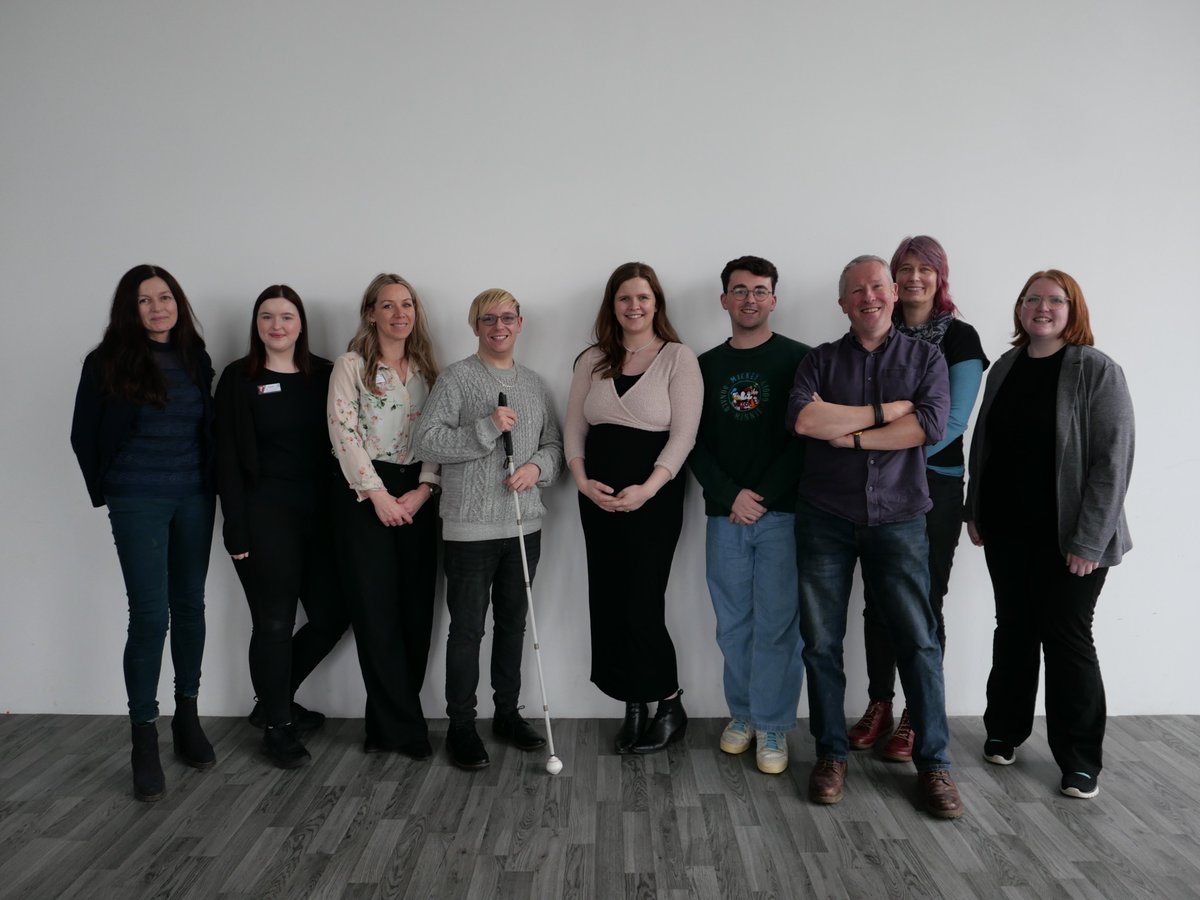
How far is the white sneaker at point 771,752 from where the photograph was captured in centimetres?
270

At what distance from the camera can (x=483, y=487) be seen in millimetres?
2754

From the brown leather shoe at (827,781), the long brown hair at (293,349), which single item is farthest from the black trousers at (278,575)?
the brown leather shoe at (827,781)

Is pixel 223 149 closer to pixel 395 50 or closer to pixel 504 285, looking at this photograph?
pixel 395 50

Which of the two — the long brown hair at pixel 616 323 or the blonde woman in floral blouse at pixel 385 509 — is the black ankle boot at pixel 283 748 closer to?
the blonde woman in floral blouse at pixel 385 509

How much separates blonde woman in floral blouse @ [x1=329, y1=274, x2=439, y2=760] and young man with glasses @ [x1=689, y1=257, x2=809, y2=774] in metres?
1.06

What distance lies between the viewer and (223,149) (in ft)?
10.1

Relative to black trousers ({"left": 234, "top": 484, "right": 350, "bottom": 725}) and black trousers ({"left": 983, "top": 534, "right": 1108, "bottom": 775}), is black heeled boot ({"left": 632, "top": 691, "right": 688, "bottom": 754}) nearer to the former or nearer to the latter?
black trousers ({"left": 983, "top": 534, "right": 1108, "bottom": 775})

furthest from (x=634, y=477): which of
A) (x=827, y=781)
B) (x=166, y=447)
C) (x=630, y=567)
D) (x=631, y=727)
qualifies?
(x=166, y=447)

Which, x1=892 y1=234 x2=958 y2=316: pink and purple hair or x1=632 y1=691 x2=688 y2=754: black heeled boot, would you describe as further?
x1=632 y1=691 x2=688 y2=754: black heeled boot

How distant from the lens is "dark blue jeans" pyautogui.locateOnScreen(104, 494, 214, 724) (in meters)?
2.65

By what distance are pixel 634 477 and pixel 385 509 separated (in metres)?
0.89

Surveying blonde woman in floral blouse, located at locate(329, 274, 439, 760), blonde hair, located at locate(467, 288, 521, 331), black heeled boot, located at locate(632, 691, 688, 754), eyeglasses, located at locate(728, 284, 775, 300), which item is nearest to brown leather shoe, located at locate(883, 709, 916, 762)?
black heeled boot, located at locate(632, 691, 688, 754)

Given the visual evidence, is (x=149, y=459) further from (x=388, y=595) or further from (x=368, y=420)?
(x=388, y=595)

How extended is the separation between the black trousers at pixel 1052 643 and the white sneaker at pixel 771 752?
2.65 feet
